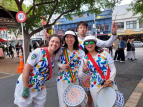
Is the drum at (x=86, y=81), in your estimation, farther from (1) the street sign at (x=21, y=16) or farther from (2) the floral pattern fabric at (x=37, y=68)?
(1) the street sign at (x=21, y=16)

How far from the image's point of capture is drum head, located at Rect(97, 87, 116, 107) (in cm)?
192

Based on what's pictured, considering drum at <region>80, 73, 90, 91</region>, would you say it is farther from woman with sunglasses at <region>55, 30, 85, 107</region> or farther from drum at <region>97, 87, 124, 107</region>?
drum at <region>97, 87, 124, 107</region>

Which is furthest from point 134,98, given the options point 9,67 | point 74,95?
point 9,67

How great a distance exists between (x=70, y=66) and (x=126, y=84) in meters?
3.42

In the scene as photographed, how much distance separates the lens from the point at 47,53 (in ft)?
6.74

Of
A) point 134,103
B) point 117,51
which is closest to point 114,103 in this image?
point 134,103

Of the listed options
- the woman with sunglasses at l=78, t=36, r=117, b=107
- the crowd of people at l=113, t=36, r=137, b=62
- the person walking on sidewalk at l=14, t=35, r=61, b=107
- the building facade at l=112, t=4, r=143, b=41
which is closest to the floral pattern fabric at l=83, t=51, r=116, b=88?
the woman with sunglasses at l=78, t=36, r=117, b=107

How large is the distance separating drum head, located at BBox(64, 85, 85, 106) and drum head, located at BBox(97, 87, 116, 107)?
0.24 meters

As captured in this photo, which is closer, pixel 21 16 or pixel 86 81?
pixel 86 81

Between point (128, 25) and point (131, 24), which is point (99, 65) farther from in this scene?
point (128, 25)

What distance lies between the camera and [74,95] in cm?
206

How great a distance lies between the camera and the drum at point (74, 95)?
2.00 meters

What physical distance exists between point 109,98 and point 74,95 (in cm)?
50

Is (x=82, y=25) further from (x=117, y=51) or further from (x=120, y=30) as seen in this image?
(x=120, y=30)
